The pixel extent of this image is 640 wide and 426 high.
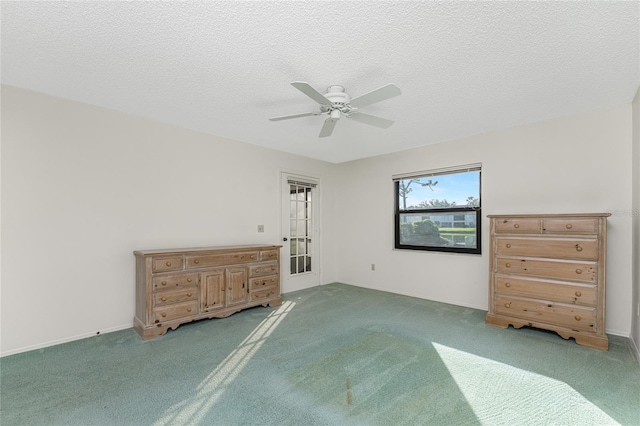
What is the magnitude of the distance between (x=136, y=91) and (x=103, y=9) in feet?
3.65

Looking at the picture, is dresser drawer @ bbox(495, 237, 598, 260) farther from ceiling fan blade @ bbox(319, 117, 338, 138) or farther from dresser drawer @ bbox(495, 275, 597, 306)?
ceiling fan blade @ bbox(319, 117, 338, 138)

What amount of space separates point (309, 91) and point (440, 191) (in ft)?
9.90

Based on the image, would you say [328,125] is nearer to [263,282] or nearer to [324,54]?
[324,54]

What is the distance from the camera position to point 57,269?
109 inches

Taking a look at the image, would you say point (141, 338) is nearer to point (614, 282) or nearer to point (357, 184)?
Answer: point (357, 184)

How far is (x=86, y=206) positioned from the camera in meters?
2.93

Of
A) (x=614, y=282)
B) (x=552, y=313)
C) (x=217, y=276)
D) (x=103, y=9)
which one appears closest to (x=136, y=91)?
(x=103, y=9)

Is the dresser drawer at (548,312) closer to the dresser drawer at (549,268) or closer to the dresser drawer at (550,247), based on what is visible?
the dresser drawer at (549,268)

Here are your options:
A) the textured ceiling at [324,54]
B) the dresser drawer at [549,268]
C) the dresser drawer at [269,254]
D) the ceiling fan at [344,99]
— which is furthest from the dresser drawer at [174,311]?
the dresser drawer at [549,268]

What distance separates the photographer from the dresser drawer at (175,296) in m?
2.98

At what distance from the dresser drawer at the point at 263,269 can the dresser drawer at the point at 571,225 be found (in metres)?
3.19

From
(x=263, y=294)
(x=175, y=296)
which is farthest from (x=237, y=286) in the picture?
(x=175, y=296)

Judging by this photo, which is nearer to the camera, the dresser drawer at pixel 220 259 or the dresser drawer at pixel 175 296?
the dresser drawer at pixel 175 296

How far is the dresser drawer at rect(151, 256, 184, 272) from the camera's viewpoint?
299 centimetres
